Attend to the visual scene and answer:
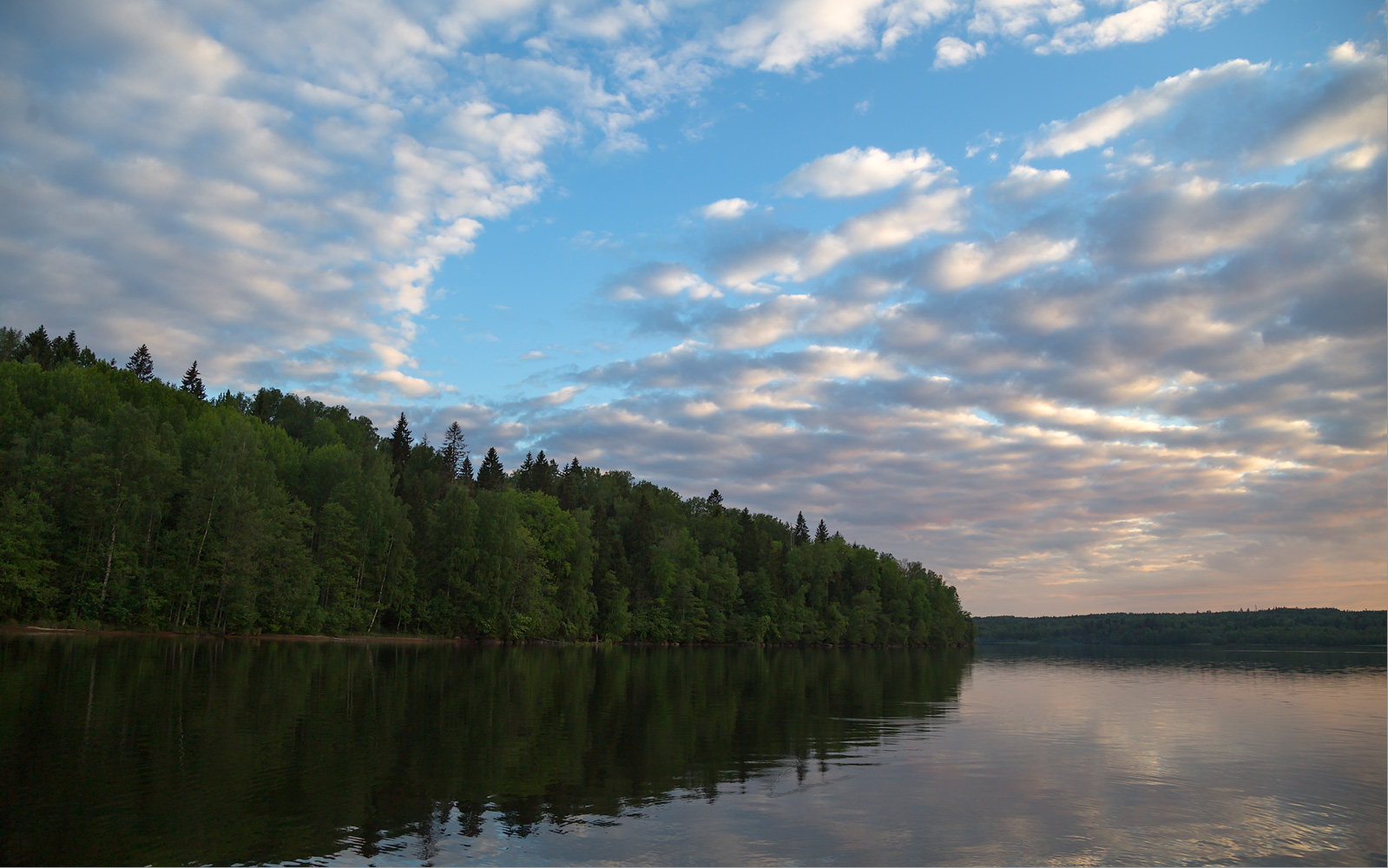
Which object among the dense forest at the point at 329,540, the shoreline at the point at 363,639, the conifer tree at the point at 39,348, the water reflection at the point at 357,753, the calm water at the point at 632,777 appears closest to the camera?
the water reflection at the point at 357,753

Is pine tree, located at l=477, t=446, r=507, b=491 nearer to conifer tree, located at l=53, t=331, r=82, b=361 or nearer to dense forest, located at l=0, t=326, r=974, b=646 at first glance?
dense forest, located at l=0, t=326, r=974, b=646

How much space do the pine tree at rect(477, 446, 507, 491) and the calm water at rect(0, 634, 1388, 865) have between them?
10497cm

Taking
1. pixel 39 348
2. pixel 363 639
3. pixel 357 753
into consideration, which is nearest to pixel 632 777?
pixel 357 753

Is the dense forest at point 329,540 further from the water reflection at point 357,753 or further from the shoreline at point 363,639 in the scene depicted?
the water reflection at point 357,753

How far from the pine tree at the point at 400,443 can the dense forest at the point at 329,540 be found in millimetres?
671

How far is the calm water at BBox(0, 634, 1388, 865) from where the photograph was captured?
13797 millimetres

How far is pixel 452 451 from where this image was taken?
6132 inches

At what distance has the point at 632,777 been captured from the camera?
19.6m

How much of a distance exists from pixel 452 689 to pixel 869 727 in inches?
769

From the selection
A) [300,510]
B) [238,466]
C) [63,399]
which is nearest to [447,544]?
[300,510]

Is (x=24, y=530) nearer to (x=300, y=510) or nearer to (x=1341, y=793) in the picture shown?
(x=300, y=510)

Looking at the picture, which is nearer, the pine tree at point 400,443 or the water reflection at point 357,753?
the water reflection at point 357,753

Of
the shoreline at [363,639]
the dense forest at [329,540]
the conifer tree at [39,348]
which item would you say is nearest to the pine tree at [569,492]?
the dense forest at [329,540]

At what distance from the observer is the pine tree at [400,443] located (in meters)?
145
